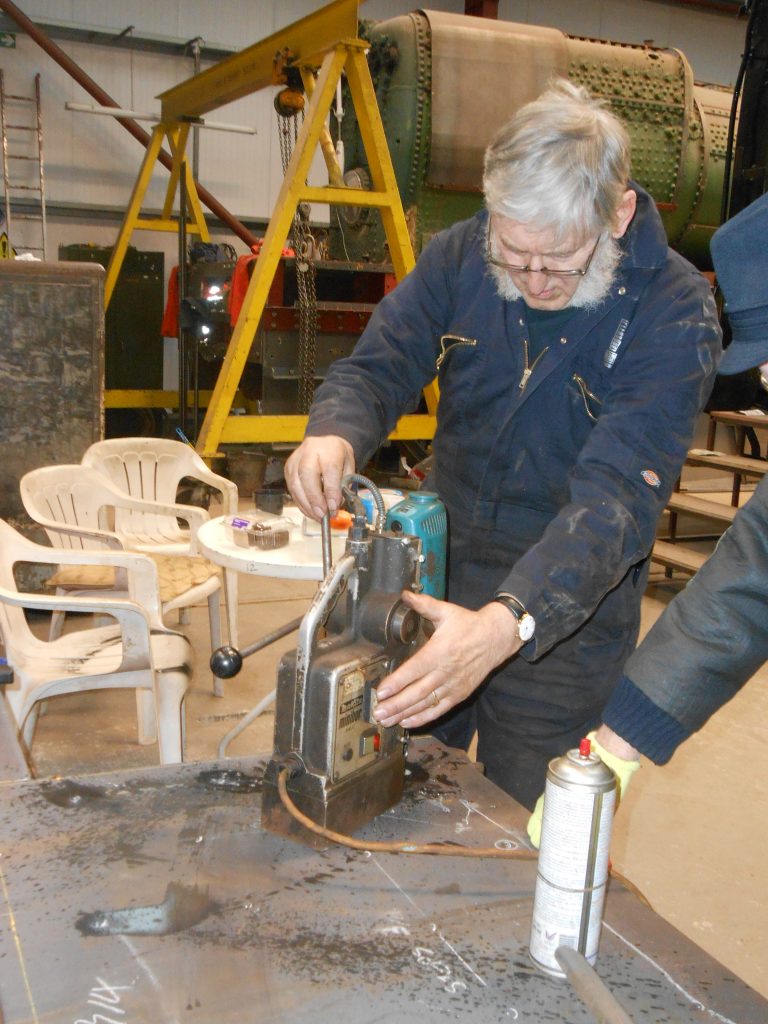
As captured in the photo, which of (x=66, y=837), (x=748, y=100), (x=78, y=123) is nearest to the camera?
(x=66, y=837)

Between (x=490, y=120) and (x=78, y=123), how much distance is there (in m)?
4.78

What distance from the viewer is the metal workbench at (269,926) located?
2.99 ft

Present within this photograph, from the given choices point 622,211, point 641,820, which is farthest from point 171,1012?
point 641,820

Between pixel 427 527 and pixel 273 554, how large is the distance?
113 cm

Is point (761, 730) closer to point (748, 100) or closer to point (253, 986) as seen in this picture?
point (253, 986)

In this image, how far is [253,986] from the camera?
926 millimetres

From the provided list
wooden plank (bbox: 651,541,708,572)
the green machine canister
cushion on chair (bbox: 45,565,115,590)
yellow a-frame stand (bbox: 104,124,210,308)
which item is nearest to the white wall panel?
yellow a-frame stand (bbox: 104,124,210,308)

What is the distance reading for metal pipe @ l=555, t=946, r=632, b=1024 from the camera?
876 mm

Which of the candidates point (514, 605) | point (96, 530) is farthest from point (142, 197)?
point (514, 605)

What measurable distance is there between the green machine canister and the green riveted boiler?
4045 mm

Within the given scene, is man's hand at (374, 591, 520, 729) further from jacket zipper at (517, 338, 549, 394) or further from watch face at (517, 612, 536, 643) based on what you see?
jacket zipper at (517, 338, 549, 394)

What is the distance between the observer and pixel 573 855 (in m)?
0.92

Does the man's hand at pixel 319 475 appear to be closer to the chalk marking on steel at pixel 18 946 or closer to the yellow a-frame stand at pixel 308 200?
the chalk marking on steel at pixel 18 946

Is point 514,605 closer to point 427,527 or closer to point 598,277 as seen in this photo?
point 427,527
